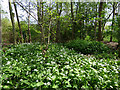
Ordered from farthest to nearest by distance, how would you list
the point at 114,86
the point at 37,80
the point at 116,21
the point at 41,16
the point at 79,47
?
the point at 79,47 → the point at 116,21 → the point at 41,16 → the point at 114,86 → the point at 37,80

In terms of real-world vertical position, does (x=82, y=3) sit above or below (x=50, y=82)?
above

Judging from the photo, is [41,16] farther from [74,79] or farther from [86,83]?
[86,83]

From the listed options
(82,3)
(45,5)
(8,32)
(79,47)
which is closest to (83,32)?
(82,3)

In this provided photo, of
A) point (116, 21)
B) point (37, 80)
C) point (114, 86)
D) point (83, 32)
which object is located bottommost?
point (114, 86)

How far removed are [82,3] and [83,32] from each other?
3153 mm

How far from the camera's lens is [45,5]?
349 cm

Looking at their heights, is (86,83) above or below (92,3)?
below

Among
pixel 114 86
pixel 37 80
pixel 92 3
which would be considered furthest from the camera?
pixel 92 3

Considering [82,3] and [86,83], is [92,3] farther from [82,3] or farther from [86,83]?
[86,83]

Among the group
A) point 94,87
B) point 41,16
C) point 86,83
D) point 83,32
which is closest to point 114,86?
point 94,87

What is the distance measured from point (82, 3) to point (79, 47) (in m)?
5.80

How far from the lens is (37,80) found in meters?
2.02

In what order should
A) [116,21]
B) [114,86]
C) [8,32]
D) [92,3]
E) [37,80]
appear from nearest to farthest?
[37,80] < [114,86] < [116,21] < [92,3] < [8,32]

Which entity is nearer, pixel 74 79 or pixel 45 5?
pixel 74 79
